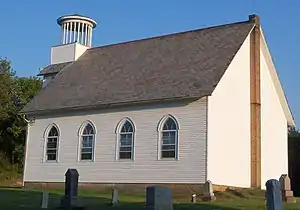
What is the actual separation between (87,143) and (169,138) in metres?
6.10

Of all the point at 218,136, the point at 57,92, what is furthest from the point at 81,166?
the point at 218,136

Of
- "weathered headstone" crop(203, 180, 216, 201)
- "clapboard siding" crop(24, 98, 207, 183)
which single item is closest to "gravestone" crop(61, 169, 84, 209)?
"weathered headstone" crop(203, 180, 216, 201)

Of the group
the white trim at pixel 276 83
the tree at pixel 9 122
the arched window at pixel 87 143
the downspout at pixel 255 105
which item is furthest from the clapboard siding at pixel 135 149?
the tree at pixel 9 122

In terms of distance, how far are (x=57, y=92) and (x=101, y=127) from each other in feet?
19.4

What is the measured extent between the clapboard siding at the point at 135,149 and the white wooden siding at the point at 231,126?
29.2 inches

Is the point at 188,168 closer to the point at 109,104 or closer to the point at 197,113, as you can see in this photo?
the point at 197,113

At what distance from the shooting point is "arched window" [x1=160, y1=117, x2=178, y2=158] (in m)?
31.0

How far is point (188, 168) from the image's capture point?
3022 cm

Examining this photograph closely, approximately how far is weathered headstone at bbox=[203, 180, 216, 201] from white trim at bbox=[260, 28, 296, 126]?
38.4 feet

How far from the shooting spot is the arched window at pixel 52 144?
3625 centimetres

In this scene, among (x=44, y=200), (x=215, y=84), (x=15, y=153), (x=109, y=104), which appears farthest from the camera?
(x=15, y=153)

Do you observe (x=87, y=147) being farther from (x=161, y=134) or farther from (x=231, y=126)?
(x=231, y=126)

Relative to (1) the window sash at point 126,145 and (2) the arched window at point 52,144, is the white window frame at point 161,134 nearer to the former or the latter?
(1) the window sash at point 126,145

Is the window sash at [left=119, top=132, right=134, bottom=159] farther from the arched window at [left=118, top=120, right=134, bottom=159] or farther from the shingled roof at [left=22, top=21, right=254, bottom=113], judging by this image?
the shingled roof at [left=22, top=21, right=254, bottom=113]
